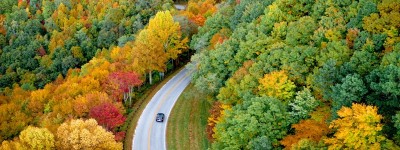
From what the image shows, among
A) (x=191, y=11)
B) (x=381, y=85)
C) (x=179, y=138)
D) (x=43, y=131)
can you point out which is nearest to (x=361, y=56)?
(x=381, y=85)

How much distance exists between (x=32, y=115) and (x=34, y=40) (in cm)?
6114

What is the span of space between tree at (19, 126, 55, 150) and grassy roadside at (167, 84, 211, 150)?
1593cm

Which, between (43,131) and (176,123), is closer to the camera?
(43,131)

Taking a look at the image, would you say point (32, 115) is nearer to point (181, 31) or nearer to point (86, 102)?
point (86, 102)

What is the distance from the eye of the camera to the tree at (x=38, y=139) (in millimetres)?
43281

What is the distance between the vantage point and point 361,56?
140 feet

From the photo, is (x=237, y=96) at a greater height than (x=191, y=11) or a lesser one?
lesser

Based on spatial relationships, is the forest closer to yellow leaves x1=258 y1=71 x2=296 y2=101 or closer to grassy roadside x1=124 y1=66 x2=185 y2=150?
yellow leaves x1=258 y1=71 x2=296 y2=101

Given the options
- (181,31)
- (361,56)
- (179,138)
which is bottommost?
(179,138)

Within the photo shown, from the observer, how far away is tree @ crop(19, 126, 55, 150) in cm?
4328

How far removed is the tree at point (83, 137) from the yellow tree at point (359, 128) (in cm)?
2414

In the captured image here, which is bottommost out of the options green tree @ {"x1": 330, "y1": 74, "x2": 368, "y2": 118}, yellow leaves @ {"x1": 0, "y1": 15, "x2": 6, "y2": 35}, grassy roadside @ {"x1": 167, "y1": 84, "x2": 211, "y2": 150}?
grassy roadside @ {"x1": 167, "y1": 84, "x2": 211, "y2": 150}

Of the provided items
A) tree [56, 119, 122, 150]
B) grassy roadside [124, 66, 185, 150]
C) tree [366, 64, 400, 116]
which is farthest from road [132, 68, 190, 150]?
tree [366, 64, 400, 116]

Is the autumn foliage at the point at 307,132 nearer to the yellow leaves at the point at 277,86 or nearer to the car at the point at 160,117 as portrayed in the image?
the yellow leaves at the point at 277,86
